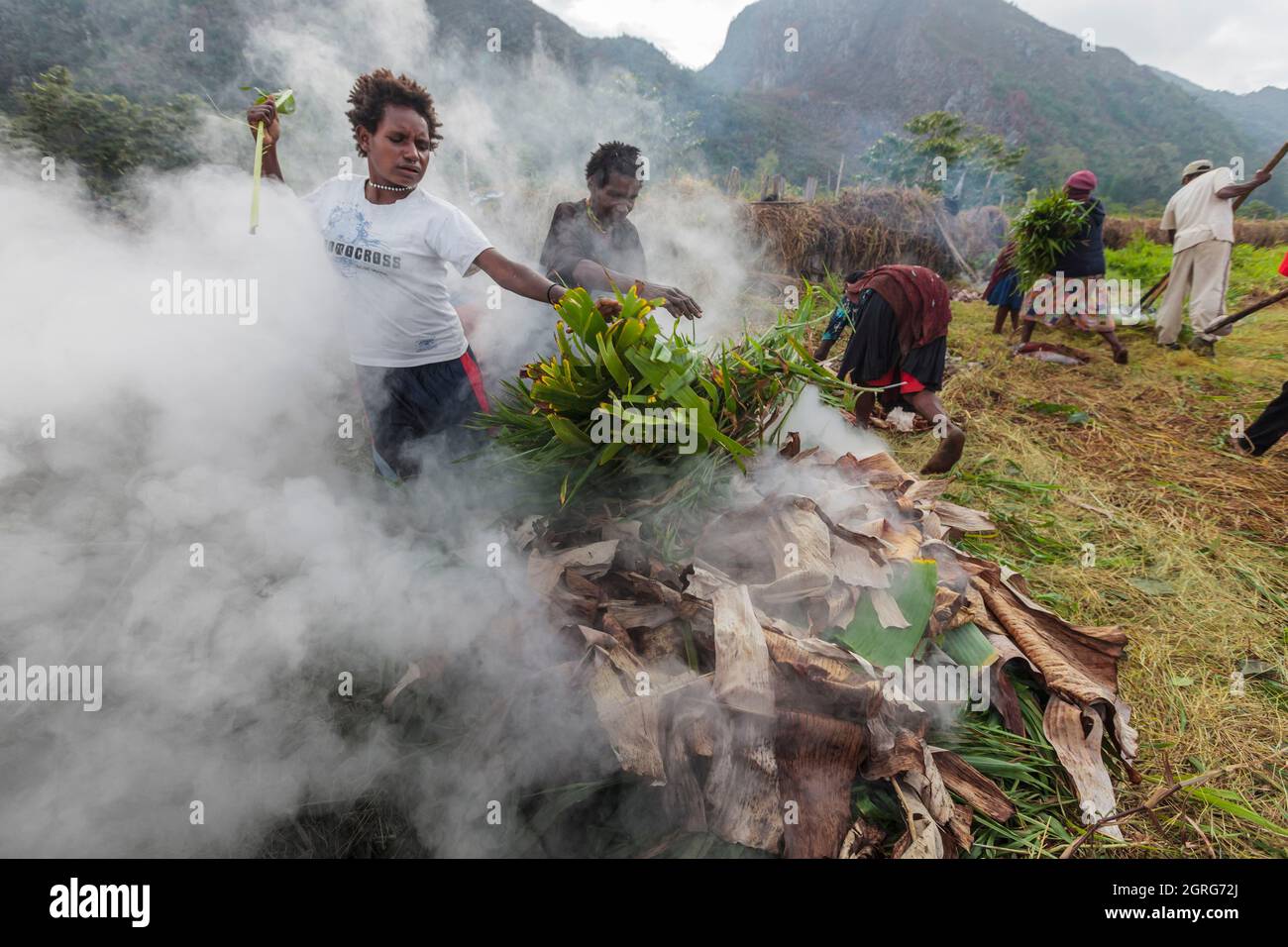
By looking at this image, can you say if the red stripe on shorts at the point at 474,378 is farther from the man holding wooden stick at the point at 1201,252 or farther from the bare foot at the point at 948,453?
the man holding wooden stick at the point at 1201,252

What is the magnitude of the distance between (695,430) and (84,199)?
3020 millimetres

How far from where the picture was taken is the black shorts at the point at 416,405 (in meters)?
2.43

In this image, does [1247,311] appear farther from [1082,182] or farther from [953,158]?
[953,158]

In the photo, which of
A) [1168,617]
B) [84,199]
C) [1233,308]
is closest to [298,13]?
[84,199]

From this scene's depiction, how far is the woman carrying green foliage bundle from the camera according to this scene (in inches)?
240

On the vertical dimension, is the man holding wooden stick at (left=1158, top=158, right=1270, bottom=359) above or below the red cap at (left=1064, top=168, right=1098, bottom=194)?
below

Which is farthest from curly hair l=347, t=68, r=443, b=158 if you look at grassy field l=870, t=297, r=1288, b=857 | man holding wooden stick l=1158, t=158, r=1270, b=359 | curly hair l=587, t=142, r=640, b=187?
man holding wooden stick l=1158, t=158, r=1270, b=359

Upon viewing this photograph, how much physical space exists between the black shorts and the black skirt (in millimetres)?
2496

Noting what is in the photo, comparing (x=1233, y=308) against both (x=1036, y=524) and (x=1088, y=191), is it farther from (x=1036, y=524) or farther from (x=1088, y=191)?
(x=1036, y=524)

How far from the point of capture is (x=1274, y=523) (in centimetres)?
318

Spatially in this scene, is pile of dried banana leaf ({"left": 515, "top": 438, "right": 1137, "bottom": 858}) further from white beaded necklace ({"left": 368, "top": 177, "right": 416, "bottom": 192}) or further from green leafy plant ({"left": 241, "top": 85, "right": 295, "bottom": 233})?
green leafy plant ({"left": 241, "top": 85, "right": 295, "bottom": 233})

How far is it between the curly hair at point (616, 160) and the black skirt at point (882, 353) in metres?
1.83

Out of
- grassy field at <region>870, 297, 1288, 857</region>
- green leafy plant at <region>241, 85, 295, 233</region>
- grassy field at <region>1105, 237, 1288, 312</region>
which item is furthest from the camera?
grassy field at <region>1105, 237, 1288, 312</region>

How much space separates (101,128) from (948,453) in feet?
19.5
